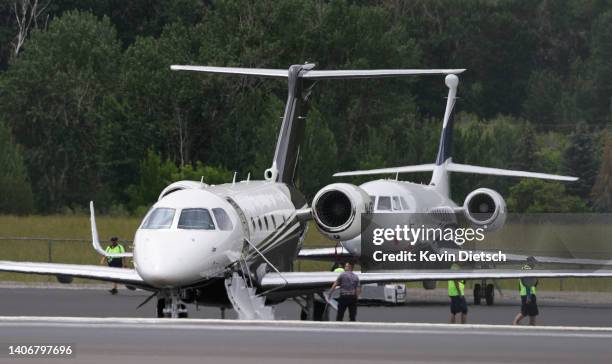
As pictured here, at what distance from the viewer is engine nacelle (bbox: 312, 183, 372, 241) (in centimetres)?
3422

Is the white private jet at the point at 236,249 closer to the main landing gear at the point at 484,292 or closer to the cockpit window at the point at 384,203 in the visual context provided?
the cockpit window at the point at 384,203

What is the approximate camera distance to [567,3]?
→ 9894cm

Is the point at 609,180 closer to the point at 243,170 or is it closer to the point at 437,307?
the point at 243,170

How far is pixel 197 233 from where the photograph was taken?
1206 inches

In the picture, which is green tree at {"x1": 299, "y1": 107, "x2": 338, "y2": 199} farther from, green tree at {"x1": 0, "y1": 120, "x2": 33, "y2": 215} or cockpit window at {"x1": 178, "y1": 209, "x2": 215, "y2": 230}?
cockpit window at {"x1": 178, "y1": 209, "x2": 215, "y2": 230}

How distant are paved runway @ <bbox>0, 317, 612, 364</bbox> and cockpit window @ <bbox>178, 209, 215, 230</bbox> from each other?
2.88 m

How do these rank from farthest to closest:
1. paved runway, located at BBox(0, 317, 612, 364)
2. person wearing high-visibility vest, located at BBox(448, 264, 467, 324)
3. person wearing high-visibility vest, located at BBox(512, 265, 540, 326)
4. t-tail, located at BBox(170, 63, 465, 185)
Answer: t-tail, located at BBox(170, 63, 465, 185) < person wearing high-visibility vest, located at BBox(448, 264, 467, 324) < person wearing high-visibility vest, located at BBox(512, 265, 540, 326) < paved runway, located at BBox(0, 317, 612, 364)

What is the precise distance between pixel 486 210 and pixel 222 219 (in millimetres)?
15229

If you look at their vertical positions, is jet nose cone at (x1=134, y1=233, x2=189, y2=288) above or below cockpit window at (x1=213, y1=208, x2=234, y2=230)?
below

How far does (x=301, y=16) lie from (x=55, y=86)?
1221 centimetres

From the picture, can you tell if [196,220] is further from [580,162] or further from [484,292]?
[580,162]

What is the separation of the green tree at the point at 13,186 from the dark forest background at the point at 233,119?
0.26ft

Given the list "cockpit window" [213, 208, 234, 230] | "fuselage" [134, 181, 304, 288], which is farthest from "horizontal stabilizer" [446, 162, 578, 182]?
"cockpit window" [213, 208, 234, 230]

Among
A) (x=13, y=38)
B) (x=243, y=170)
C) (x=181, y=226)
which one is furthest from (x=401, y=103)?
(x=181, y=226)
